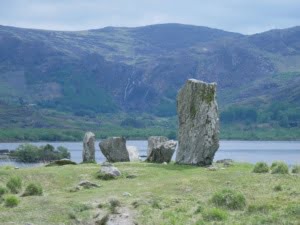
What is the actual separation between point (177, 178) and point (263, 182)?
5.00m

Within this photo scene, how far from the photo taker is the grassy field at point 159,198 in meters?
26.9

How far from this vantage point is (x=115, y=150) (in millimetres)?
52781

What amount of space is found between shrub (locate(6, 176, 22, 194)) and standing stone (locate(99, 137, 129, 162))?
17357 mm

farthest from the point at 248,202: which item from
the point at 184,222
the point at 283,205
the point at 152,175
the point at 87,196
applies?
the point at 152,175

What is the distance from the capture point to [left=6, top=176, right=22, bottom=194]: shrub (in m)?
34.8

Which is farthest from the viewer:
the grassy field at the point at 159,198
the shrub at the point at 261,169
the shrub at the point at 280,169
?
the shrub at the point at 261,169

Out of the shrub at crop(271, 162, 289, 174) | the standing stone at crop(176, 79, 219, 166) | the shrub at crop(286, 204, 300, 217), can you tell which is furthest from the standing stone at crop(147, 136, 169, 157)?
the shrub at crop(286, 204, 300, 217)

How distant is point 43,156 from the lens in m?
125

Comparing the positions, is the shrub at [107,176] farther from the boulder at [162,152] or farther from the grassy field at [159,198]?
the boulder at [162,152]

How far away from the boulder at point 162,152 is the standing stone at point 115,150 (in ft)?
12.6

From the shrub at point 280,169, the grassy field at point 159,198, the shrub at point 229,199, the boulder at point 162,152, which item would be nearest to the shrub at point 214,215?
the grassy field at point 159,198

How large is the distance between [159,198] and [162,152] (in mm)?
18331

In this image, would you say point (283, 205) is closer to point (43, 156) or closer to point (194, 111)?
point (194, 111)

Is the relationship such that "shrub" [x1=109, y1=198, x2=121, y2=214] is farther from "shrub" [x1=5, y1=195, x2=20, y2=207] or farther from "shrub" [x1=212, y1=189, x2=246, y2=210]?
"shrub" [x1=5, y1=195, x2=20, y2=207]
